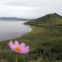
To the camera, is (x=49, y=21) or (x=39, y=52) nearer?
(x=39, y=52)

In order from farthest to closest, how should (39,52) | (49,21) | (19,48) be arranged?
1. (49,21)
2. (39,52)
3. (19,48)

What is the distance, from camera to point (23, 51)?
2.70 metres

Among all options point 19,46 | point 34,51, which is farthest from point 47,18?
point 19,46

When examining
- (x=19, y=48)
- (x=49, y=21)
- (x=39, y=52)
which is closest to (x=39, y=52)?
(x=39, y=52)

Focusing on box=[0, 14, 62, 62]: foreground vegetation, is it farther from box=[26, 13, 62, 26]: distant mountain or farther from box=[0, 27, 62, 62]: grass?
box=[26, 13, 62, 26]: distant mountain

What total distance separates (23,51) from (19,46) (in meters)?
0.15

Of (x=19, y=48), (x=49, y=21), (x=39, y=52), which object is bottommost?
(x=49, y=21)

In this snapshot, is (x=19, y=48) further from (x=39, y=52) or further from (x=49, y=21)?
(x=49, y=21)

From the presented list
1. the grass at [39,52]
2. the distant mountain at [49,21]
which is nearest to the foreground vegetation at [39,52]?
the grass at [39,52]

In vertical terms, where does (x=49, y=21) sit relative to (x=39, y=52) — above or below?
below

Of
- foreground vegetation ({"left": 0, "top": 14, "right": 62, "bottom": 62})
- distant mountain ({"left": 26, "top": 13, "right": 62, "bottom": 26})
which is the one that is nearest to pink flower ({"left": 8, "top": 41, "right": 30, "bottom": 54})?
foreground vegetation ({"left": 0, "top": 14, "right": 62, "bottom": 62})

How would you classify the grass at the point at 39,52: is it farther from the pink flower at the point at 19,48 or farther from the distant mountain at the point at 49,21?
the distant mountain at the point at 49,21

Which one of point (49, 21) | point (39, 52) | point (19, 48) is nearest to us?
point (19, 48)

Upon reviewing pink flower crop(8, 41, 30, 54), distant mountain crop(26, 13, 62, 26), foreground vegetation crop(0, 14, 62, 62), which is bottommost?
distant mountain crop(26, 13, 62, 26)
